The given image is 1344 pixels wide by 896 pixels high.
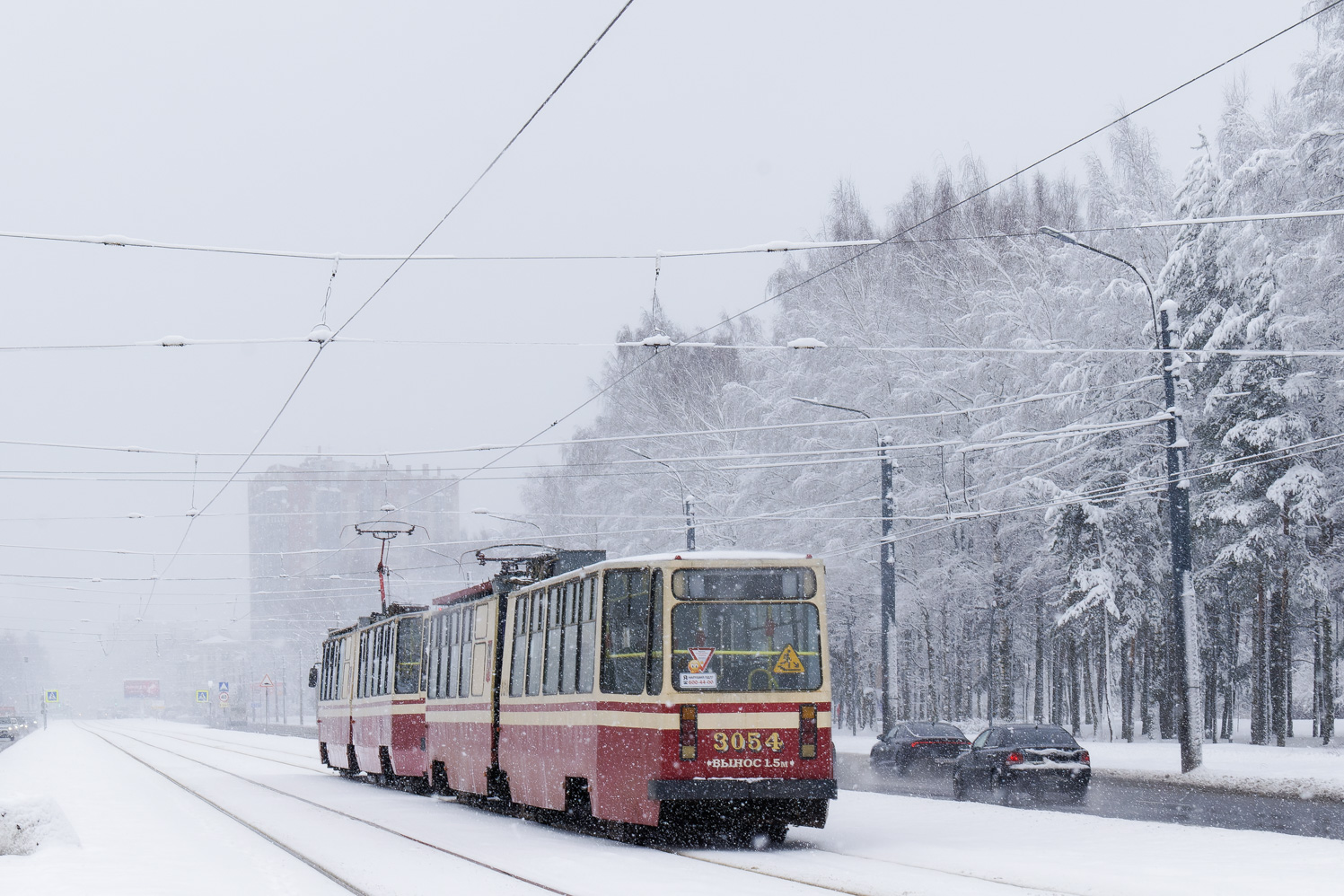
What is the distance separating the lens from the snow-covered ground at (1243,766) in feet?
91.0

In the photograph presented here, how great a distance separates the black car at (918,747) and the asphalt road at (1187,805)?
81cm

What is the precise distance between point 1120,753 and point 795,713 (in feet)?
81.8

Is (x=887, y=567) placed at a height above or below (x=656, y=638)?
above

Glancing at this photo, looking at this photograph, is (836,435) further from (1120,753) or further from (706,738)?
(706,738)

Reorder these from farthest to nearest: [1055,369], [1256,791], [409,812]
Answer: [1055,369], [1256,791], [409,812]

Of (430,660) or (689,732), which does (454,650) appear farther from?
(689,732)

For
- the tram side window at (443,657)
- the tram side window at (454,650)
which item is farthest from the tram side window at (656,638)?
the tram side window at (443,657)

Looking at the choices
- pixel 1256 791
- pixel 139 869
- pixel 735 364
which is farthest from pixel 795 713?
pixel 735 364

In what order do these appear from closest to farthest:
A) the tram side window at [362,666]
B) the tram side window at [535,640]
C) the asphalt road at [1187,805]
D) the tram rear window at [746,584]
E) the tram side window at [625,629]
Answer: the tram rear window at [746,584] → the tram side window at [625,629] → the tram side window at [535,640] → the asphalt road at [1187,805] → the tram side window at [362,666]

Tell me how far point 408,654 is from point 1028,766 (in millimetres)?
9679

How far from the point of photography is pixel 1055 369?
41.4m

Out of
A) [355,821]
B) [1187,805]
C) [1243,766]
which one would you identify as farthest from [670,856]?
[1243,766]

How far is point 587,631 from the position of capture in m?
17.3

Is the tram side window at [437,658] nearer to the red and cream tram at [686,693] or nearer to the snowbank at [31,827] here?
the red and cream tram at [686,693]
